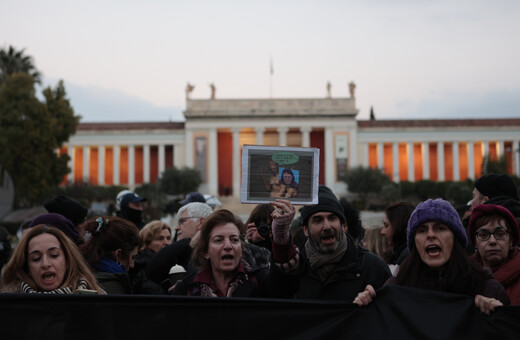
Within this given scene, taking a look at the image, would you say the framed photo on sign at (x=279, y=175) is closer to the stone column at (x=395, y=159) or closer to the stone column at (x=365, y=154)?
the stone column at (x=365, y=154)

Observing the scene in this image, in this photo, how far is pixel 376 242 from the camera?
6438mm

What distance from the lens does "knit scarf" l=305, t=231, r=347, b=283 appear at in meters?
4.11

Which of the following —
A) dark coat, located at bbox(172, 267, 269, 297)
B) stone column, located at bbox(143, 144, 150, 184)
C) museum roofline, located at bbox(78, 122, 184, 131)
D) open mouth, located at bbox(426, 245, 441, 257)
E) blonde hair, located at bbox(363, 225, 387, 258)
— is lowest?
dark coat, located at bbox(172, 267, 269, 297)

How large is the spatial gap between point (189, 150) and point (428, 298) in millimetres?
51809

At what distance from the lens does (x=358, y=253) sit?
14.0 ft

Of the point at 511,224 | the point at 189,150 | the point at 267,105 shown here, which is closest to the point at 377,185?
the point at 267,105

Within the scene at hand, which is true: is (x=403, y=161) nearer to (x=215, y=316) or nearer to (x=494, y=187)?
(x=494, y=187)

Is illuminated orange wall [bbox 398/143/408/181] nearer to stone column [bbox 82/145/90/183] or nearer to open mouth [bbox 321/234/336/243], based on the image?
stone column [bbox 82/145/90/183]

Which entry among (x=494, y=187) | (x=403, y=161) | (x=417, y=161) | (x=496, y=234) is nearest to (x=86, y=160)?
(x=403, y=161)

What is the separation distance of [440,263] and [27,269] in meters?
2.65

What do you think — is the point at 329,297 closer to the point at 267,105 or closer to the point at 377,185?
the point at 377,185

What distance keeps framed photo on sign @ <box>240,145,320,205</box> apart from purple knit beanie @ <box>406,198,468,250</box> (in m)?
0.68

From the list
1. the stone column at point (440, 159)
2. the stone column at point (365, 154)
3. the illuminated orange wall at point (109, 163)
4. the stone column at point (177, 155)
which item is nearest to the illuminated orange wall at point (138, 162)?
the illuminated orange wall at point (109, 163)

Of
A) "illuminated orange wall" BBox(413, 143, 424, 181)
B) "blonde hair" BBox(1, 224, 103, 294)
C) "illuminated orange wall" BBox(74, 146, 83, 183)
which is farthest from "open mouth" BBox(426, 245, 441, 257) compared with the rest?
"illuminated orange wall" BBox(74, 146, 83, 183)
